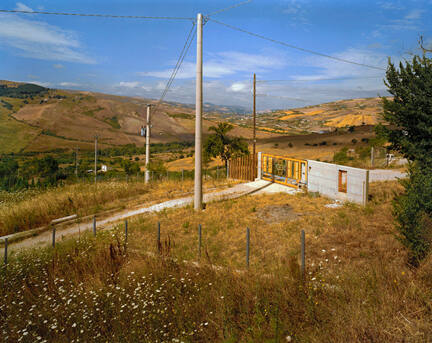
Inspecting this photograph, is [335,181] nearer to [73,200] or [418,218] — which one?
[418,218]

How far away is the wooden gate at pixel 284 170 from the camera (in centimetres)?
1962

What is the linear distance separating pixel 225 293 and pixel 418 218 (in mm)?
4478

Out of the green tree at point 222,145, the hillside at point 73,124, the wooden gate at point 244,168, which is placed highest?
the hillside at point 73,124

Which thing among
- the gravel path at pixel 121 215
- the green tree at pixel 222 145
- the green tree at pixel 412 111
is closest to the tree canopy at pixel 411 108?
the green tree at pixel 412 111

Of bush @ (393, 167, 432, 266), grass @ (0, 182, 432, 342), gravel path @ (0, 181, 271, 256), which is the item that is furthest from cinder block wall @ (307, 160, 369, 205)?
bush @ (393, 167, 432, 266)

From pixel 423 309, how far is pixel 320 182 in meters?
13.3

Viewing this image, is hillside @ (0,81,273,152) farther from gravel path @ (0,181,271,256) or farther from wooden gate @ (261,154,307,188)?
gravel path @ (0,181,271,256)

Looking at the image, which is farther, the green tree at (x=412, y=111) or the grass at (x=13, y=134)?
the grass at (x=13, y=134)

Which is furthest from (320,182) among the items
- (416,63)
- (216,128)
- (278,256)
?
(216,128)

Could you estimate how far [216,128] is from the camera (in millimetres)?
32688

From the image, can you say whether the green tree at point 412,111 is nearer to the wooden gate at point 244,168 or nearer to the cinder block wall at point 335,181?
the cinder block wall at point 335,181

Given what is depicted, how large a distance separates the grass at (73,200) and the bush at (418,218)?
A: 15234mm

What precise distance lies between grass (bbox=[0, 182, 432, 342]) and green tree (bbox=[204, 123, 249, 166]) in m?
22.0

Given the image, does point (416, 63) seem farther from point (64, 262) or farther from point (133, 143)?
point (133, 143)
